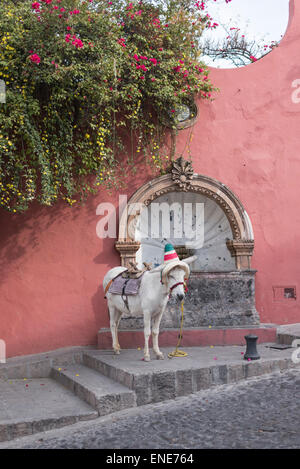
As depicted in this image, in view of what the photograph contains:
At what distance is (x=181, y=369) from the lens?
4887 millimetres

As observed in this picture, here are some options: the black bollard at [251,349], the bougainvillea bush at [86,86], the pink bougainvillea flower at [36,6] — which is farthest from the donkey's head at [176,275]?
the pink bougainvillea flower at [36,6]

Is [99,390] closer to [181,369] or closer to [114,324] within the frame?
[181,369]

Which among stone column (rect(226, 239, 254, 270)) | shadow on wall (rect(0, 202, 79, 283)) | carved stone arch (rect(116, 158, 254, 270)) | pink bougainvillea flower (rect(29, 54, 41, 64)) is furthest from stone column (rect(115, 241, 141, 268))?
pink bougainvillea flower (rect(29, 54, 41, 64))

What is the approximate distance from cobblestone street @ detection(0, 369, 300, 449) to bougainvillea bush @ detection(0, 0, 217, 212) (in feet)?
10.2

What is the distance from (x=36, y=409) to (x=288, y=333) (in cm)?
381

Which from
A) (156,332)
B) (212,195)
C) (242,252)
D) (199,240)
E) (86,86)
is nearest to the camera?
(156,332)

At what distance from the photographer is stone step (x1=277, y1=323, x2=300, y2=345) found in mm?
6384

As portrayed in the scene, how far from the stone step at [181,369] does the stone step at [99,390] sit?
9 cm

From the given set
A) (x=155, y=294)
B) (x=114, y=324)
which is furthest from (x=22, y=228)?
(x=155, y=294)

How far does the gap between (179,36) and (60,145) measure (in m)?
2.70

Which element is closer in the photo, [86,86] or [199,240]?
[86,86]

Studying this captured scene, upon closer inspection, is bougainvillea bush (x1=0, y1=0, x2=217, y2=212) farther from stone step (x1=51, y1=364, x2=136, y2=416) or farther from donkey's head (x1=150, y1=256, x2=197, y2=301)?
stone step (x1=51, y1=364, x2=136, y2=416)
